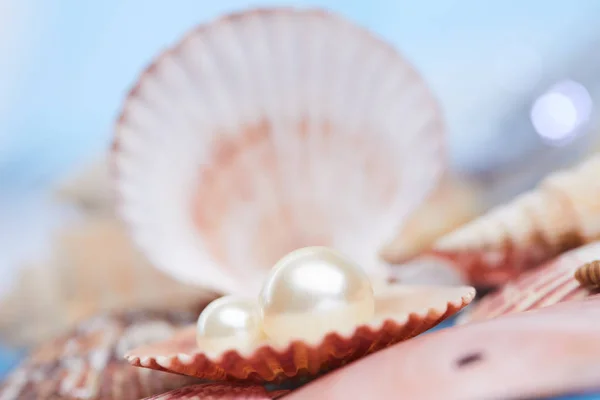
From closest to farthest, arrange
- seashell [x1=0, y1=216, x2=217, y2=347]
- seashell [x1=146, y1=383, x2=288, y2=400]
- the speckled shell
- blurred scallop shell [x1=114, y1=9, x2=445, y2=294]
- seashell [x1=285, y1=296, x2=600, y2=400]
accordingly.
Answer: seashell [x1=285, y1=296, x2=600, y2=400], seashell [x1=146, y1=383, x2=288, y2=400], the speckled shell, blurred scallop shell [x1=114, y1=9, x2=445, y2=294], seashell [x1=0, y1=216, x2=217, y2=347]

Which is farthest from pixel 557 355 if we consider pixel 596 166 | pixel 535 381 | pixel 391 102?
pixel 391 102

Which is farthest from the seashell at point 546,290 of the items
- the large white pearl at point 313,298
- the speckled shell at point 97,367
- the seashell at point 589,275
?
the speckled shell at point 97,367

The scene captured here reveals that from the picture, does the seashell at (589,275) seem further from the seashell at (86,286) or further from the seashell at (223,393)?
the seashell at (86,286)

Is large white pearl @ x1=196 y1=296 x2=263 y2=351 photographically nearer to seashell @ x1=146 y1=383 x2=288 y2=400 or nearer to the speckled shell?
seashell @ x1=146 y1=383 x2=288 y2=400

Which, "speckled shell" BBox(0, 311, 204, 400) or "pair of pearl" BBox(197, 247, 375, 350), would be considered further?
"speckled shell" BBox(0, 311, 204, 400)

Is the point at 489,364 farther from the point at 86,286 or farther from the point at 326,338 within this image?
the point at 86,286

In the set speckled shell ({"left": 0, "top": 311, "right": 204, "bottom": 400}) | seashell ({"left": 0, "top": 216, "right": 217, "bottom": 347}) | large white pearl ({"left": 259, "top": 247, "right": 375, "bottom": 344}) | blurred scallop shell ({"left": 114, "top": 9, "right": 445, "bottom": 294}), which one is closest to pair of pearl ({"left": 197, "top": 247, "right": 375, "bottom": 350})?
large white pearl ({"left": 259, "top": 247, "right": 375, "bottom": 344})
